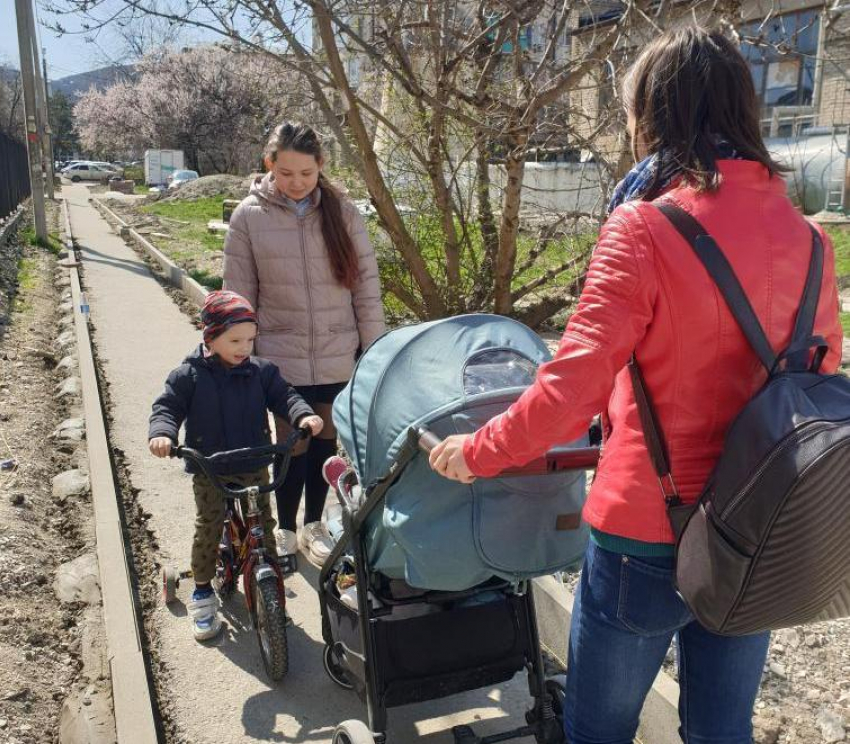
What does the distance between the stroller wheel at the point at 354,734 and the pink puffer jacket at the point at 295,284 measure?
1703 mm

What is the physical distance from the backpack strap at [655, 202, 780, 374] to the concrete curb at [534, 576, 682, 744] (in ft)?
5.41

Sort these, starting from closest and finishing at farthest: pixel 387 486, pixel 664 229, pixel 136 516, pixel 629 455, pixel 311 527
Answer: pixel 664 229 → pixel 629 455 → pixel 387 486 → pixel 311 527 → pixel 136 516

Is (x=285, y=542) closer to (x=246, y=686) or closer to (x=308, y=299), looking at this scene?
(x=246, y=686)

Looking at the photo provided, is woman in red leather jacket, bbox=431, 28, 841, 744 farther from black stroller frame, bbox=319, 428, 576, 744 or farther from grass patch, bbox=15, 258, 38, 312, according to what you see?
grass patch, bbox=15, 258, 38, 312

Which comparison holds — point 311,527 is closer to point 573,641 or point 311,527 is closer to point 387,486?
point 387,486

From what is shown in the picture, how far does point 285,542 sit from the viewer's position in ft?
13.4

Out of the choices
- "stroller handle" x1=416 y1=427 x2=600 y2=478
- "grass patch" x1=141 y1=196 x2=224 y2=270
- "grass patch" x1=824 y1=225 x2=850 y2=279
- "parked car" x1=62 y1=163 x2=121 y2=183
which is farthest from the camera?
"parked car" x1=62 y1=163 x2=121 y2=183

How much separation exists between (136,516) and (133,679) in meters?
1.86

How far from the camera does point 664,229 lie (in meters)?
1.68

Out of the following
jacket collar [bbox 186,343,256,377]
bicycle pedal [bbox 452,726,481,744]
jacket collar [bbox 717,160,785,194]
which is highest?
jacket collar [bbox 717,160,785,194]

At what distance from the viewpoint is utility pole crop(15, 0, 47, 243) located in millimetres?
19064

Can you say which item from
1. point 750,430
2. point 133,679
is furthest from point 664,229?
point 133,679

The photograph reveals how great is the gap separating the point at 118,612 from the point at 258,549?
80 cm

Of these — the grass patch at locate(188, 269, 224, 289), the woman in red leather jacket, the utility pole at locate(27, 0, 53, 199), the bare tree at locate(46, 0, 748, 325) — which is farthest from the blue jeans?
the utility pole at locate(27, 0, 53, 199)
